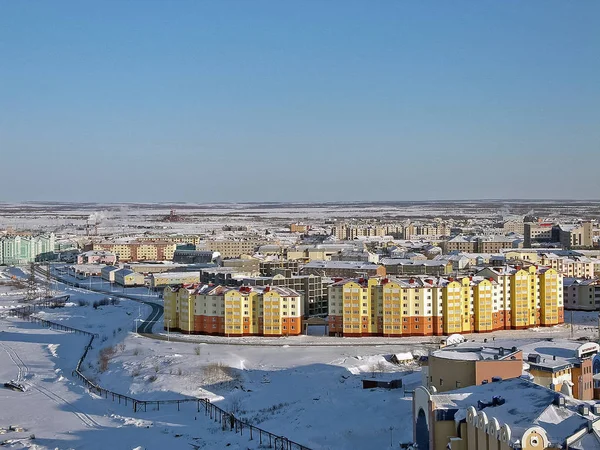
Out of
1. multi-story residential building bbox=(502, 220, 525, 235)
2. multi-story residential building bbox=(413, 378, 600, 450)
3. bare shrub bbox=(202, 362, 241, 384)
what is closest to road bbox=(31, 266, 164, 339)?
bare shrub bbox=(202, 362, 241, 384)

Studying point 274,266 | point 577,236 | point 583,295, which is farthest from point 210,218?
point 583,295

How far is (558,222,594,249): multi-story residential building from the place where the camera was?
56628 millimetres

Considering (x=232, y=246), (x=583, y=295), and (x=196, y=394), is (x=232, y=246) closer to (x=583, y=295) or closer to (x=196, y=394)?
(x=583, y=295)

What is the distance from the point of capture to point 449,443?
35.0 ft

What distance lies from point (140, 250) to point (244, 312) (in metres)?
34.9

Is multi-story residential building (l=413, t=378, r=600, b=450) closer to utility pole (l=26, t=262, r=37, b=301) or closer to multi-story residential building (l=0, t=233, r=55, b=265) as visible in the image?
utility pole (l=26, t=262, r=37, b=301)

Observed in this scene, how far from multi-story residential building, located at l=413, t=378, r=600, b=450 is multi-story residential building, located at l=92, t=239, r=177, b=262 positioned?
4810cm

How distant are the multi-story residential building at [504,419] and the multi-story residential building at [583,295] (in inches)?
790

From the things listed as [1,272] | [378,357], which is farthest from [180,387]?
[1,272]

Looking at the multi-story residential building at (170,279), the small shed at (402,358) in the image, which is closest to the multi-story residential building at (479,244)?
the multi-story residential building at (170,279)

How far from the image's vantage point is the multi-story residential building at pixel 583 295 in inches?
1200

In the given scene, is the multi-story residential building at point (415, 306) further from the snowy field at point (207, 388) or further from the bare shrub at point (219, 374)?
the bare shrub at point (219, 374)

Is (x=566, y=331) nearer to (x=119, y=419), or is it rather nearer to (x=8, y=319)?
(x=119, y=419)

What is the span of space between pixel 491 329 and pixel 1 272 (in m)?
35.1
